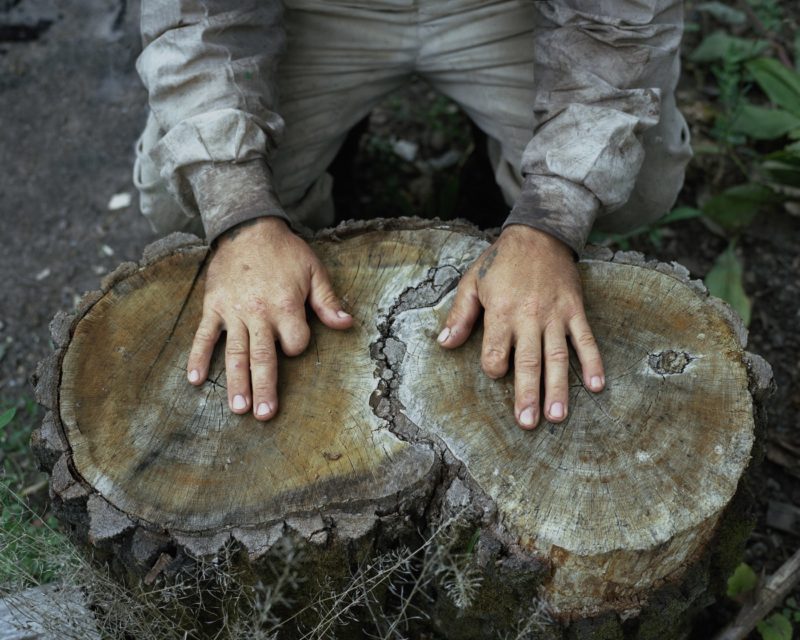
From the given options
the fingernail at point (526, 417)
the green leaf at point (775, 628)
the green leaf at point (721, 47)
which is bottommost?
the green leaf at point (775, 628)

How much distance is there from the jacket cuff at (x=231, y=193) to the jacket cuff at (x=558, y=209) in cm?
54

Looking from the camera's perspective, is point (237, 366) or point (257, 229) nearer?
point (237, 366)

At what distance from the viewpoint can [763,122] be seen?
3.14 m

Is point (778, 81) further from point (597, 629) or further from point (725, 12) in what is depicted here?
point (597, 629)

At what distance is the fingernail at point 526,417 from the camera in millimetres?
1567

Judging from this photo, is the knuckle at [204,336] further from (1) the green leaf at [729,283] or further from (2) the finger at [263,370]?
(1) the green leaf at [729,283]

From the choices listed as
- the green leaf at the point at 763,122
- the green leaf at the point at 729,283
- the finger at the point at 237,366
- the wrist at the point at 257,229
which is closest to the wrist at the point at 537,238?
the wrist at the point at 257,229

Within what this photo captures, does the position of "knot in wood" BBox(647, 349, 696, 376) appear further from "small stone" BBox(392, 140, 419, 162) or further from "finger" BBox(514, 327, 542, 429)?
"small stone" BBox(392, 140, 419, 162)

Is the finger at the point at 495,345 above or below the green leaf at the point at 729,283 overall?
above

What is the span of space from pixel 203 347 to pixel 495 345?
585 millimetres

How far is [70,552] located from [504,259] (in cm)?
104

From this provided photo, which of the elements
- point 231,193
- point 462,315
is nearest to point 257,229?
point 231,193

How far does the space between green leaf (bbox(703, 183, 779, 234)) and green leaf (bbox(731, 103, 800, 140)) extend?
0.25 m

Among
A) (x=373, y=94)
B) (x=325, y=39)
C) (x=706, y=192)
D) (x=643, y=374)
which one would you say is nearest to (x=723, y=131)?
(x=706, y=192)
